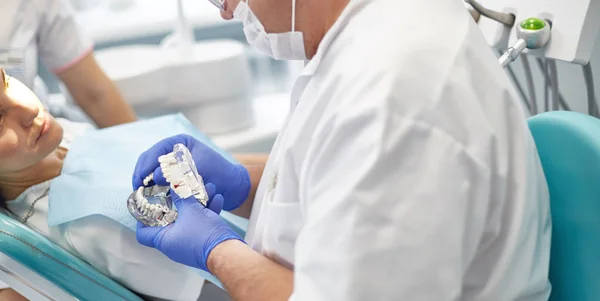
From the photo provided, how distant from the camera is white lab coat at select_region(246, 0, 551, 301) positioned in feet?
2.21

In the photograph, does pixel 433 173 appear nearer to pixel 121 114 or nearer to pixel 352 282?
pixel 352 282

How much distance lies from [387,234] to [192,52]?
150 centimetres

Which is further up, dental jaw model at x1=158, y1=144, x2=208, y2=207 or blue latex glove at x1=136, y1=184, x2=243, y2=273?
dental jaw model at x1=158, y1=144, x2=208, y2=207

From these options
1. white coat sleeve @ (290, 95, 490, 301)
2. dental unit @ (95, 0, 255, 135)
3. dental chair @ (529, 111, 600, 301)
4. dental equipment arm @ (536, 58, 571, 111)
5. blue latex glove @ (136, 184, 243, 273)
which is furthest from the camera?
dental unit @ (95, 0, 255, 135)

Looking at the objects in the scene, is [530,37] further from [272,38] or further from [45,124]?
[45,124]

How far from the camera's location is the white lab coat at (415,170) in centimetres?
67

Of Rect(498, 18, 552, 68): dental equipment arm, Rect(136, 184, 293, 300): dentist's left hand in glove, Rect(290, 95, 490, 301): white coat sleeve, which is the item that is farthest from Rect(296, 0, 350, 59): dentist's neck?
Rect(498, 18, 552, 68): dental equipment arm

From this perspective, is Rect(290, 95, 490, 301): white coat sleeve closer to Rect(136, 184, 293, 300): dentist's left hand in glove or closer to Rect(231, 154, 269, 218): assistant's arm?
Rect(136, 184, 293, 300): dentist's left hand in glove

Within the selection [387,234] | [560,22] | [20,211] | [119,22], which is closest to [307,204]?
[387,234]

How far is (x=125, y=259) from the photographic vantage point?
119 centimetres

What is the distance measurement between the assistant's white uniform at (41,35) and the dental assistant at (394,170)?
0.75m

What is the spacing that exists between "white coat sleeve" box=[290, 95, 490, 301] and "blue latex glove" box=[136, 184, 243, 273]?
1.05 ft

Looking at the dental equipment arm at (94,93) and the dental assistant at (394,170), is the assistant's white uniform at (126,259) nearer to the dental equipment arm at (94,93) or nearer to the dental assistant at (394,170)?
the dental assistant at (394,170)

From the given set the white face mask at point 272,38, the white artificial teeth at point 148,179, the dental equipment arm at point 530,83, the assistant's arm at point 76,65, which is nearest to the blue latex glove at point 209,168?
the white artificial teeth at point 148,179
